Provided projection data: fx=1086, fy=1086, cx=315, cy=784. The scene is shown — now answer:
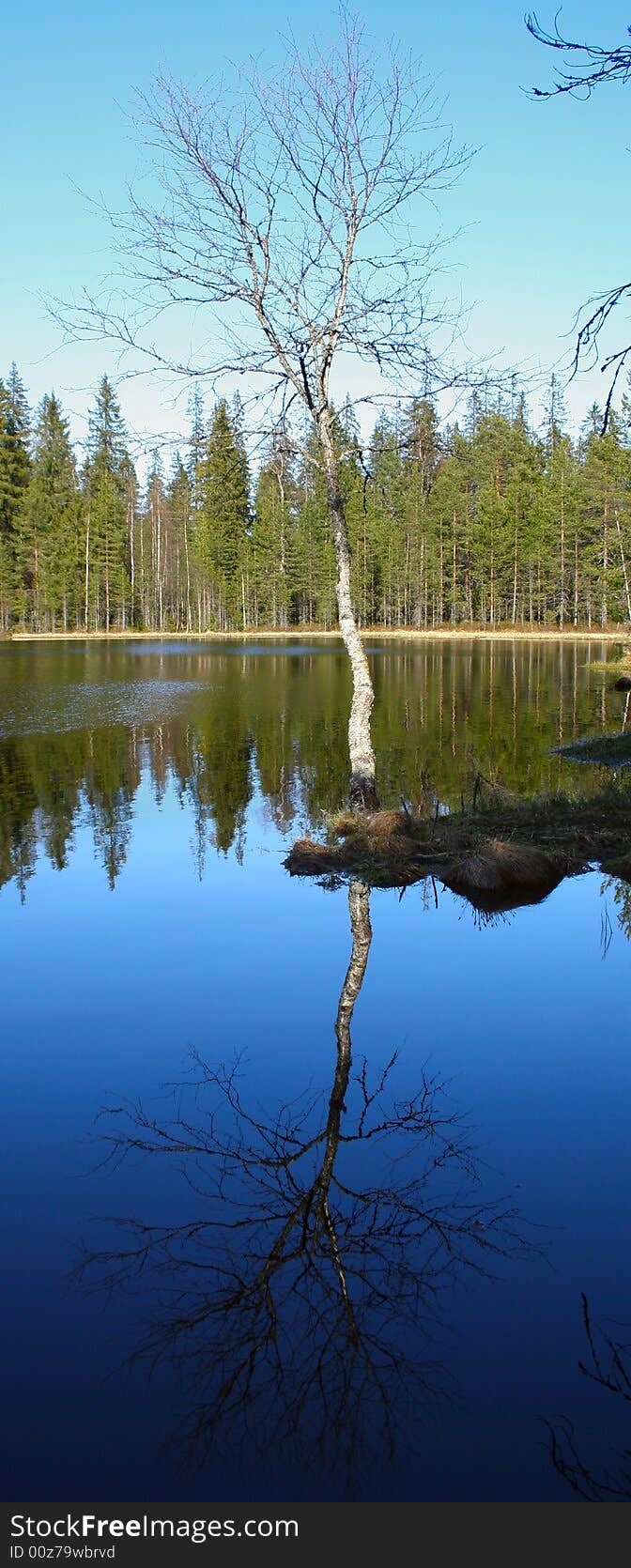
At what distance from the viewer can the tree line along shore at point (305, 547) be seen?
87.9 m

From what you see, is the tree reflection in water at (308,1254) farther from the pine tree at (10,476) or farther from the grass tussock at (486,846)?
the pine tree at (10,476)

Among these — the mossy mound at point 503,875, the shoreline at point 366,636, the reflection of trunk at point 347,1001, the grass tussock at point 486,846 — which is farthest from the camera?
the shoreline at point 366,636

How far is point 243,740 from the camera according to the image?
94.3 ft

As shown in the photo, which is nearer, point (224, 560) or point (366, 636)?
point (366, 636)

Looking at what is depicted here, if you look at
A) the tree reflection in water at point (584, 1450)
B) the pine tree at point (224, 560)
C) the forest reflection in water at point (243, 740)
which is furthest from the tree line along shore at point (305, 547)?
the tree reflection in water at point (584, 1450)

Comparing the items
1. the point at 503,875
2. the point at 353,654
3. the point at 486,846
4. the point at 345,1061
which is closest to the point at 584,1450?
the point at 345,1061

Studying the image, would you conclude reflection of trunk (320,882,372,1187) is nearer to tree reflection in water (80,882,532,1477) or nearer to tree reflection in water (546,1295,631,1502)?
tree reflection in water (80,882,532,1477)

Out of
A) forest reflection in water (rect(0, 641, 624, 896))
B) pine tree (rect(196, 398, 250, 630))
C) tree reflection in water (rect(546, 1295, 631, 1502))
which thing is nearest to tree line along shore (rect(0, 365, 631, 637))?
pine tree (rect(196, 398, 250, 630))

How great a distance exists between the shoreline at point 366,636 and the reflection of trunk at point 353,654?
66.9m

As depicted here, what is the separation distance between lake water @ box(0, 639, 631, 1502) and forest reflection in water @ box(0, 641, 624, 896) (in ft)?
11.6

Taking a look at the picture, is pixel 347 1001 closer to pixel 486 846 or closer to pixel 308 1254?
pixel 308 1254

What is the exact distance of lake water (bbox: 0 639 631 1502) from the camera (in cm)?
423

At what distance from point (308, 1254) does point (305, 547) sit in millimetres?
95277

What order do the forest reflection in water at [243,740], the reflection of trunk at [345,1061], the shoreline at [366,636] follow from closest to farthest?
the reflection of trunk at [345,1061], the forest reflection in water at [243,740], the shoreline at [366,636]
